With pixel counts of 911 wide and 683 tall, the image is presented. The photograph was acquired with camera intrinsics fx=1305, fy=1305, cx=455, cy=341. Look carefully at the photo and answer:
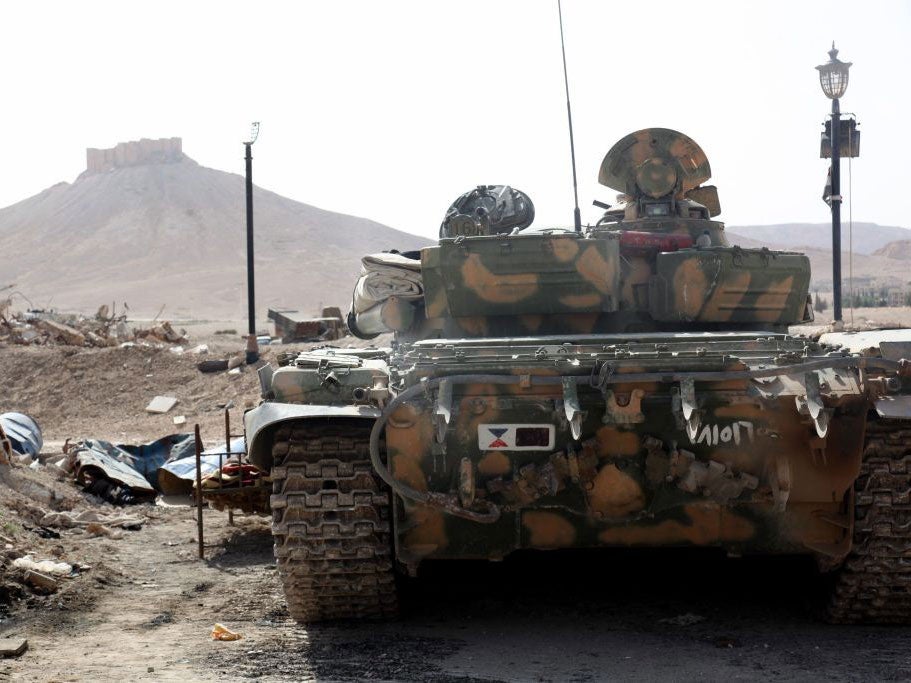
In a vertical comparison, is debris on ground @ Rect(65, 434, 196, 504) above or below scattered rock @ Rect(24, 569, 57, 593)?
above

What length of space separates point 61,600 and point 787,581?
428 centimetres

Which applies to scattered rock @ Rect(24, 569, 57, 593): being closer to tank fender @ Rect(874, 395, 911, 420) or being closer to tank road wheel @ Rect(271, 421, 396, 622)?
tank road wheel @ Rect(271, 421, 396, 622)

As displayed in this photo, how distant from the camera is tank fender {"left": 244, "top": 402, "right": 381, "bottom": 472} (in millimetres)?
6180

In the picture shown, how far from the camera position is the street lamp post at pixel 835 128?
1630cm

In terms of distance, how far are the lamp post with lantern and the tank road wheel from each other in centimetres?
1142

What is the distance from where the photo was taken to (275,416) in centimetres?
627

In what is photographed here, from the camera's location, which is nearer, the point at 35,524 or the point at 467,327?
the point at 467,327

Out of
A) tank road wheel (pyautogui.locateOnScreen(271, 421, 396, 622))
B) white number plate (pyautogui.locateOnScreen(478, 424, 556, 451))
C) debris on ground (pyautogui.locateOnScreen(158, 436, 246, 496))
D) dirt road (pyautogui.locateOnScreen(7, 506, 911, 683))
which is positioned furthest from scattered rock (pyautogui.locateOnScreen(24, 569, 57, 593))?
debris on ground (pyautogui.locateOnScreen(158, 436, 246, 496))

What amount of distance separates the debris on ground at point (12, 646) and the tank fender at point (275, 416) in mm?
1434

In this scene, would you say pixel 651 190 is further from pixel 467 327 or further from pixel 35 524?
pixel 35 524

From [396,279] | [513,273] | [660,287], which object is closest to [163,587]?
[396,279]

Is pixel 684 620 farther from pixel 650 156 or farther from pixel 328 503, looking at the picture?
pixel 650 156

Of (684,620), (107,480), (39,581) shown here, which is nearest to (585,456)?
(684,620)

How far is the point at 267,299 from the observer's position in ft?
226
